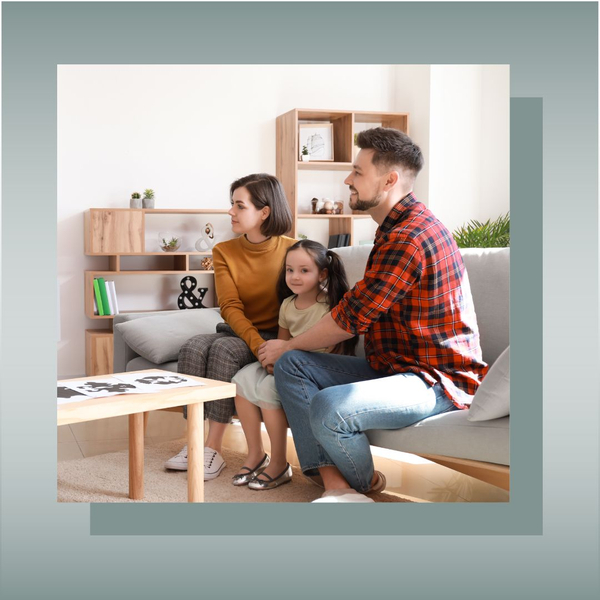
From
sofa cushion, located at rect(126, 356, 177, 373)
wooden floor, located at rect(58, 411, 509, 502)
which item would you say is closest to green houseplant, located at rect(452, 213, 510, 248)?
wooden floor, located at rect(58, 411, 509, 502)

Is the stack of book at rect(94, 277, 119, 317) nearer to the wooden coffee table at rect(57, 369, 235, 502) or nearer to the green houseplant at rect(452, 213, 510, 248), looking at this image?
the green houseplant at rect(452, 213, 510, 248)

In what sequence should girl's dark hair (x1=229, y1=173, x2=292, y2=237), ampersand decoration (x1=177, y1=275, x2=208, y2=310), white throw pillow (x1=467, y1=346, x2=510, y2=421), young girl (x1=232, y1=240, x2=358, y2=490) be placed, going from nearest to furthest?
white throw pillow (x1=467, y1=346, x2=510, y2=421) → young girl (x1=232, y1=240, x2=358, y2=490) → girl's dark hair (x1=229, y1=173, x2=292, y2=237) → ampersand decoration (x1=177, y1=275, x2=208, y2=310)

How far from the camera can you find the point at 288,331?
2723 mm

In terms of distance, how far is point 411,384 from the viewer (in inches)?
85.6

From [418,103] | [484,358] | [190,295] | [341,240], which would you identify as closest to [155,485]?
[484,358]

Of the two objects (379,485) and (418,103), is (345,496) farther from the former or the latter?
(418,103)

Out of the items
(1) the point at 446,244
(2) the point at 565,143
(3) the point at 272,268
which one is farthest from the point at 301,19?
(3) the point at 272,268

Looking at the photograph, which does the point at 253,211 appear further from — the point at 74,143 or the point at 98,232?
the point at 74,143

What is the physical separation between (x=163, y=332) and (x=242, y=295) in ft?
1.37

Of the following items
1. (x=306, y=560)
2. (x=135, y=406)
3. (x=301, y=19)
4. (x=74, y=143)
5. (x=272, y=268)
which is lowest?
(x=306, y=560)

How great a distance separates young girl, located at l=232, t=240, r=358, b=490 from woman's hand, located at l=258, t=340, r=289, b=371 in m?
0.05

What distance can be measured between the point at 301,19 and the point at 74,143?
371 cm

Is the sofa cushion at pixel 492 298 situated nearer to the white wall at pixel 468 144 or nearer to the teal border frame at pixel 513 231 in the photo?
the teal border frame at pixel 513 231

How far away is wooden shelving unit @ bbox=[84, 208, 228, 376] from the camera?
4.76 m
